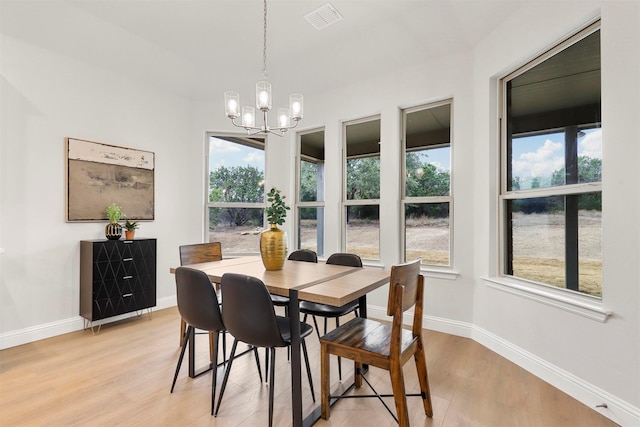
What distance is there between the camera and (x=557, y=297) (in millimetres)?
2312

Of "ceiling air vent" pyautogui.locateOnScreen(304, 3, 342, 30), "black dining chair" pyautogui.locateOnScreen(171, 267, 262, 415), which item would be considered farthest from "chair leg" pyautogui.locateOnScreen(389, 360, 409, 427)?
"ceiling air vent" pyautogui.locateOnScreen(304, 3, 342, 30)

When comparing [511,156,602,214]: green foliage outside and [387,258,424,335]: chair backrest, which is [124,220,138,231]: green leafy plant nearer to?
[387,258,424,335]: chair backrest

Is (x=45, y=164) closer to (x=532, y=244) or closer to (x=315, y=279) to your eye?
(x=315, y=279)

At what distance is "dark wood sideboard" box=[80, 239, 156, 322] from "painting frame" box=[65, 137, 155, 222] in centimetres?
40

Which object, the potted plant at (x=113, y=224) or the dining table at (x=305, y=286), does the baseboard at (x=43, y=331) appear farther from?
the dining table at (x=305, y=286)

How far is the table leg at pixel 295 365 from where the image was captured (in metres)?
1.78

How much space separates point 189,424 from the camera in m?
1.86

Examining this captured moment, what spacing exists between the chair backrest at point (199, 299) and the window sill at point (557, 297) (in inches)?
92.7

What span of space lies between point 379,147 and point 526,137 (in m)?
1.62

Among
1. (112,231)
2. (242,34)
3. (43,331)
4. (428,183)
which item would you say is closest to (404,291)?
(428,183)

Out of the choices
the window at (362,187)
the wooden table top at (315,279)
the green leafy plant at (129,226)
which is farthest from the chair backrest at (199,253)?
the window at (362,187)

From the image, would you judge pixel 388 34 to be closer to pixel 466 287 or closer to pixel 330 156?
pixel 330 156

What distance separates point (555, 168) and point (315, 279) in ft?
6.86

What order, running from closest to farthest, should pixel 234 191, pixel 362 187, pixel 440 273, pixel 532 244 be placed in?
pixel 532 244 < pixel 440 273 < pixel 362 187 < pixel 234 191
